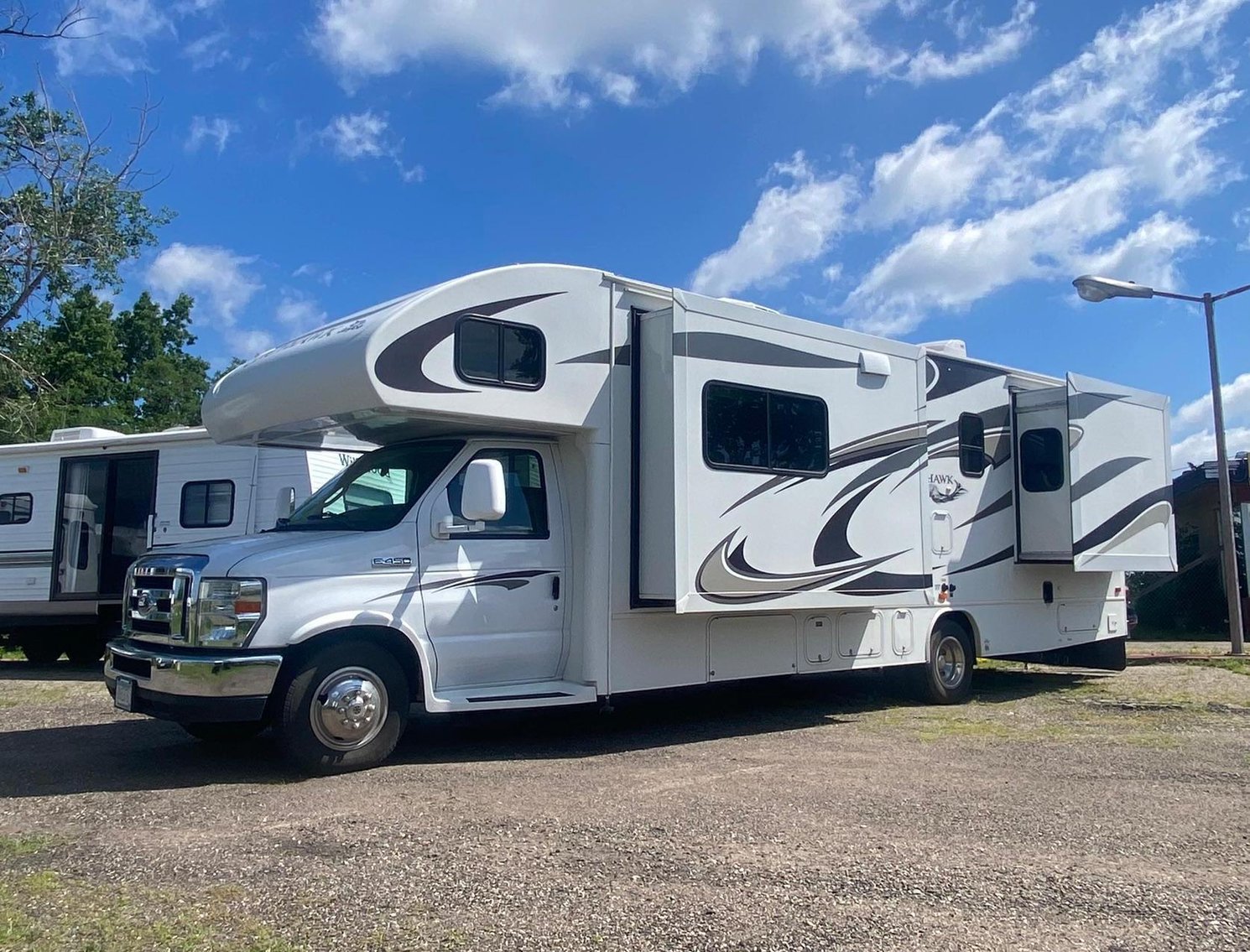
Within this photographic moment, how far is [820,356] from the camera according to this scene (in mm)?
8516

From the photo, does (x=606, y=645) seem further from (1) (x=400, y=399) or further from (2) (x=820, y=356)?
(2) (x=820, y=356)

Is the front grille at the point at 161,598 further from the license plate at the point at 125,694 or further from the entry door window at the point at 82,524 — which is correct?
the entry door window at the point at 82,524

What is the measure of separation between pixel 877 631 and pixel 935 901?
5.18 metres

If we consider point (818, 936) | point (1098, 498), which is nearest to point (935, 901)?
point (818, 936)

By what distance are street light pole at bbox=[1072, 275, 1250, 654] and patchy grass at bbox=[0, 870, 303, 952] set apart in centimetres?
1328

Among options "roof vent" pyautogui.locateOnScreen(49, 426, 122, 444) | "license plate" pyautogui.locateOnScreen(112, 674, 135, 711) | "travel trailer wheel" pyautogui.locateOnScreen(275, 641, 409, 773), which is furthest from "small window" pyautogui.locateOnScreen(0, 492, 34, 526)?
"travel trailer wheel" pyautogui.locateOnScreen(275, 641, 409, 773)

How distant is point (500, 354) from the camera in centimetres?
712

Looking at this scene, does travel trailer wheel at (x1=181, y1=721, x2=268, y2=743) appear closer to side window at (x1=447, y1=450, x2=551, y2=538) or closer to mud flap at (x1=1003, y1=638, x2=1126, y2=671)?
side window at (x1=447, y1=450, x2=551, y2=538)

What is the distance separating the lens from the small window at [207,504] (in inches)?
489

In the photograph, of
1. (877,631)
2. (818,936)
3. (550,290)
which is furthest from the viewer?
(877,631)

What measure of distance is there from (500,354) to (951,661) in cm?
572

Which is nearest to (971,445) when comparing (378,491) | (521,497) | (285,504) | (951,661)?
(951,661)

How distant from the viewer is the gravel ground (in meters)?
3.92

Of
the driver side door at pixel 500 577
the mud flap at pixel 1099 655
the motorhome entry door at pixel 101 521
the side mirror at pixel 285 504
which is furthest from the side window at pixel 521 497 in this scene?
the motorhome entry door at pixel 101 521
